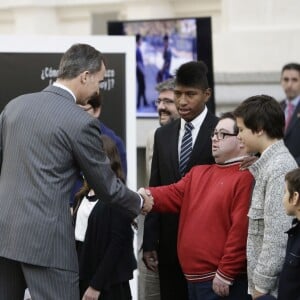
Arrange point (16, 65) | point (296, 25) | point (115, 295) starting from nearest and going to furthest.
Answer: point (115, 295)
point (16, 65)
point (296, 25)

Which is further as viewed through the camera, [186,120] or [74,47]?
[186,120]

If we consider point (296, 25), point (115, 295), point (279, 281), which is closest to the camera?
point (279, 281)

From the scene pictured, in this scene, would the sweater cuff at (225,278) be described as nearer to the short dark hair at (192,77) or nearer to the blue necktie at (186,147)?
the blue necktie at (186,147)

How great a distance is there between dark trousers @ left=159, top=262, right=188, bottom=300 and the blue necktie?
0.54 m

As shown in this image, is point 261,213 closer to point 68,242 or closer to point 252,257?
point 252,257

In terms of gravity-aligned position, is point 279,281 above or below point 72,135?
below

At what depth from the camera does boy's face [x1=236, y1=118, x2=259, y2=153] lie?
471 cm

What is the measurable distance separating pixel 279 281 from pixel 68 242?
98 centimetres

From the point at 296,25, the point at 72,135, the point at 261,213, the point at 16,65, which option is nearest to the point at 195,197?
the point at 261,213

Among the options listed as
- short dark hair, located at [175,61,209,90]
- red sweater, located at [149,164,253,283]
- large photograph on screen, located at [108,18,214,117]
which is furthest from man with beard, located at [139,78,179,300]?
large photograph on screen, located at [108,18,214,117]

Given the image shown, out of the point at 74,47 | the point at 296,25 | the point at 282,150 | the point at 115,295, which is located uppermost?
the point at 296,25

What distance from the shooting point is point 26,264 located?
448 cm

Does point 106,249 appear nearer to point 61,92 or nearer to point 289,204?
point 61,92

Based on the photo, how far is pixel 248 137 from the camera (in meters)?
4.73
